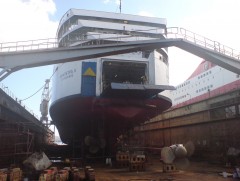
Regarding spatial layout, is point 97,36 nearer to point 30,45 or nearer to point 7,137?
point 30,45

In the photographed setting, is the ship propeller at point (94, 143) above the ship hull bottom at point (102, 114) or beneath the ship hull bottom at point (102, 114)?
beneath

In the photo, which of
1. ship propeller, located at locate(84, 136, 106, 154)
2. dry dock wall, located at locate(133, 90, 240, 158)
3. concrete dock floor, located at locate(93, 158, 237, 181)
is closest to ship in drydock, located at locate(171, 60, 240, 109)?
dry dock wall, located at locate(133, 90, 240, 158)

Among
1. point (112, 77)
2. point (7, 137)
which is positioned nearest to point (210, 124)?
point (112, 77)

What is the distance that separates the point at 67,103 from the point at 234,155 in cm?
1001

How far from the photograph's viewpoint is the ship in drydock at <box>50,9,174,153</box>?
50.1ft

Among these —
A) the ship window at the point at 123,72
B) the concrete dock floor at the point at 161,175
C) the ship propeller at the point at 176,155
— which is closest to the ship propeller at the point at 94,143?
the ship window at the point at 123,72

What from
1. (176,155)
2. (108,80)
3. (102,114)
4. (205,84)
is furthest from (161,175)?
(205,84)

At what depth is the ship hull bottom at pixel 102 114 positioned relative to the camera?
15555 millimetres

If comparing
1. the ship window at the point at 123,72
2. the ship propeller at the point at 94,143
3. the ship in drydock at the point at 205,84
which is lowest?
the ship propeller at the point at 94,143

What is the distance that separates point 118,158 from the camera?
1559cm

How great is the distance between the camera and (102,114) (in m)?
16.2

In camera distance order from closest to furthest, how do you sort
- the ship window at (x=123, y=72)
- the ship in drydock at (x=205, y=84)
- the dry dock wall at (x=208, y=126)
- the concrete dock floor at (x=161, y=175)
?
the concrete dock floor at (x=161, y=175) < the ship window at (x=123, y=72) < the dry dock wall at (x=208, y=126) < the ship in drydock at (x=205, y=84)

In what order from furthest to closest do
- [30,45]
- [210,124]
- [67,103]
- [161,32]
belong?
[210,124]
[161,32]
[67,103]
[30,45]

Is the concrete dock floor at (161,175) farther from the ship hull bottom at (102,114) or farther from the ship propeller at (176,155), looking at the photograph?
the ship hull bottom at (102,114)
